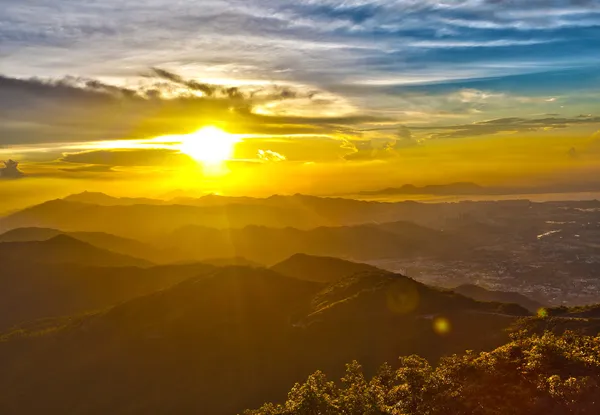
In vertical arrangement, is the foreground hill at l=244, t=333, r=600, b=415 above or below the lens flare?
Result: above

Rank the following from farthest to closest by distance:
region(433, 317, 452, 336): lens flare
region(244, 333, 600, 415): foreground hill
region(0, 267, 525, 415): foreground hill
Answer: region(433, 317, 452, 336): lens flare
region(0, 267, 525, 415): foreground hill
region(244, 333, 600, 415): foreground hill

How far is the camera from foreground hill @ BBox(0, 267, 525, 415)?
10862 cm

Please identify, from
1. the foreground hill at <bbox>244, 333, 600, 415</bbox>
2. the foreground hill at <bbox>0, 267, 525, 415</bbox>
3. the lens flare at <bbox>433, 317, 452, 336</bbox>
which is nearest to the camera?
the foreground hill at <bbox>244, 333, 600, 415</bbox>

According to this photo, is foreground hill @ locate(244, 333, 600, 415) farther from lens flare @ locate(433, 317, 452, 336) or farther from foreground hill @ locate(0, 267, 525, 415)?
lens flare @ locate(433, 317, 452, 336)

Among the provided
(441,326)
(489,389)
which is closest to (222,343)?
(441,326)

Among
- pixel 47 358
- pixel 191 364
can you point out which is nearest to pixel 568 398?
pixel 191 364

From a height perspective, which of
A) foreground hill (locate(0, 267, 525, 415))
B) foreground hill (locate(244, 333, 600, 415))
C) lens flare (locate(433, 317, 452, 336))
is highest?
foreground hill (locate(244, 333, 600, 415))

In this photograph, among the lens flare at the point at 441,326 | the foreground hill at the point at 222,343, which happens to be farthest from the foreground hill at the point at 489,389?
the lens flare at the point at 441,326

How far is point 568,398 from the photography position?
42.8 m

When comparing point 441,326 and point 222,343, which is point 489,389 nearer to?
point 441,326

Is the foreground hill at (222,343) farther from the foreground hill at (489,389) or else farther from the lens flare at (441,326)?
the foreground hill at (489,389)

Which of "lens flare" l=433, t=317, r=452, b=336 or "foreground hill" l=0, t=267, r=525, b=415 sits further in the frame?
"lens flare" l=433, t=317, r=452, b=336

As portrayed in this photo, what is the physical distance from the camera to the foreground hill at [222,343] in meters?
109

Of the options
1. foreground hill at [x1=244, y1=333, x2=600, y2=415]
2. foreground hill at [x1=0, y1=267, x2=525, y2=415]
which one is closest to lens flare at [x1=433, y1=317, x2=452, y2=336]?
foreground hill at [x1=0, y1=267, x2=525, y2=415]
